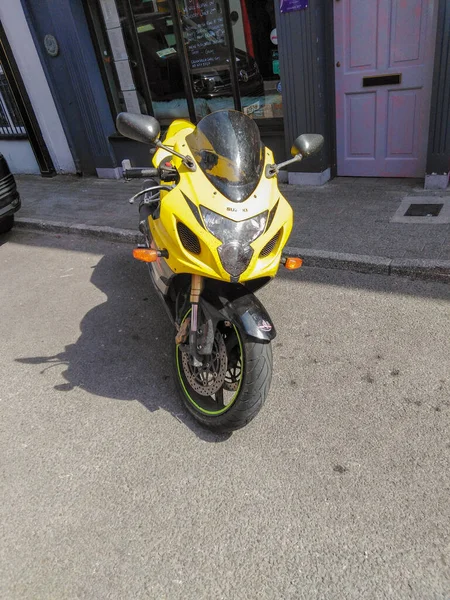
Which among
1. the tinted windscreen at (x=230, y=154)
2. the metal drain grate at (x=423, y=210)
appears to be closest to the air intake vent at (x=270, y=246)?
the tinted windscreen at (x=230, y=154)

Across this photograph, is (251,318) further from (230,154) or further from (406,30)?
(406,30)

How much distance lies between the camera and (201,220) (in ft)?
7.37

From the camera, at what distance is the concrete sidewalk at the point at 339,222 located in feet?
13.2

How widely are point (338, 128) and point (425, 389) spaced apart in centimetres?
442

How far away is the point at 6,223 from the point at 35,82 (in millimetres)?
3384

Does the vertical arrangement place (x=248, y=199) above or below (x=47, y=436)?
above

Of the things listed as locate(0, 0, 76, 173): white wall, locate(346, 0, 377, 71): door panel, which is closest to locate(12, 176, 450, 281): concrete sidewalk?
locate(0, 0, 76, 173): white wall

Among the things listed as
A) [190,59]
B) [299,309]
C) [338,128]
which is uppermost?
[190,59]

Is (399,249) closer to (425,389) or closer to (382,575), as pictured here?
(425,389)

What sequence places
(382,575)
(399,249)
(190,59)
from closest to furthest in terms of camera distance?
(382,575) < (399,249) < (190,59)

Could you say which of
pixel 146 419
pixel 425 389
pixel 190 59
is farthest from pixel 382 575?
pixel 190 59

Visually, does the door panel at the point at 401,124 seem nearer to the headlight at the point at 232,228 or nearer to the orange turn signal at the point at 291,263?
the orange turn signal at the point at 291,263

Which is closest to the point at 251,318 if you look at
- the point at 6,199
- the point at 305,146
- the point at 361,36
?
the point at 305,146

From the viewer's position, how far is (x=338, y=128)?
6.05m
